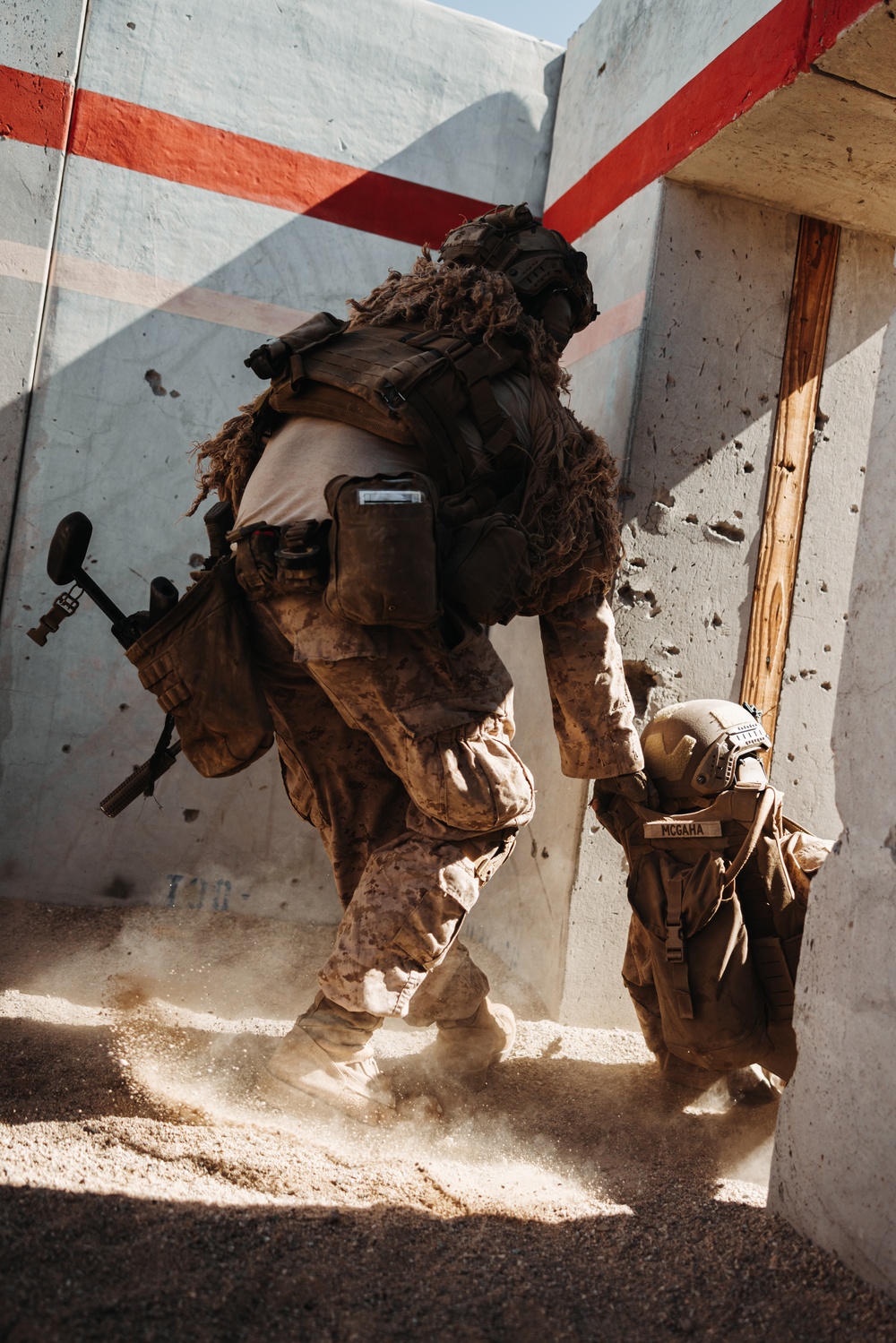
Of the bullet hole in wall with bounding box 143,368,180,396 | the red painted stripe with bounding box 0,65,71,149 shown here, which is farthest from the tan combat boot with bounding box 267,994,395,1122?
the red painted stripe with bounding box 0,65,71,149

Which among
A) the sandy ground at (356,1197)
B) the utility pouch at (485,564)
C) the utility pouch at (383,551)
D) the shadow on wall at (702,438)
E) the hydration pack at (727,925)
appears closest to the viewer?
the sandy ground at (356,1197)

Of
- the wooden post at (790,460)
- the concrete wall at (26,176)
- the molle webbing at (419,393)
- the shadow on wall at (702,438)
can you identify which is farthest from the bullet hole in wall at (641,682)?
the concrete wall at (26,176)

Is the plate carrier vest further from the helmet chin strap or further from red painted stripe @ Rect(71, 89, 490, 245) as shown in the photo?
red painted stripe @ Rect(71, 89, 490, 245)

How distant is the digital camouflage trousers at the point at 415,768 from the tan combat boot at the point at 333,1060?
0.09 meters

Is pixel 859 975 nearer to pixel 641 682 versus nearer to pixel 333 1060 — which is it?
pixel 333 1060

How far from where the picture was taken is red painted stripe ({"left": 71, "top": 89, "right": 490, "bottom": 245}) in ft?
10.1

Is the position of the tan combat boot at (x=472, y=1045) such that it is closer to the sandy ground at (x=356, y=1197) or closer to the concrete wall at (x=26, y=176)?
the sandy ground at (x=356, y=1197)

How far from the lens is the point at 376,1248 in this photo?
55.7 inches

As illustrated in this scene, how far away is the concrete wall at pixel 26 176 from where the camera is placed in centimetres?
299

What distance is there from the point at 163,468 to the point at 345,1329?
259 centimetres

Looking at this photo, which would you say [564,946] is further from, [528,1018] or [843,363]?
[843,363]

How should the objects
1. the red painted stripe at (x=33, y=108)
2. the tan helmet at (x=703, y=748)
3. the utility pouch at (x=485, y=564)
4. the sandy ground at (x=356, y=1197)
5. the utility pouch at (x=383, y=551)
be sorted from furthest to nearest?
the red painted stripe at (x=33, y=108)
the tan helmet at (x=703, y=748)
the utility pouch at (x=485, y=564)
the utility pouch at (x=383, y=551)
the sandy ground at (x=356, y=1197)

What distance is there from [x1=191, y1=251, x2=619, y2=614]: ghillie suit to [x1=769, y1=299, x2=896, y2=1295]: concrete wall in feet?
2.24

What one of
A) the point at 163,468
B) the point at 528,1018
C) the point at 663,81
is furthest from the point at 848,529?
the point at 163,468
